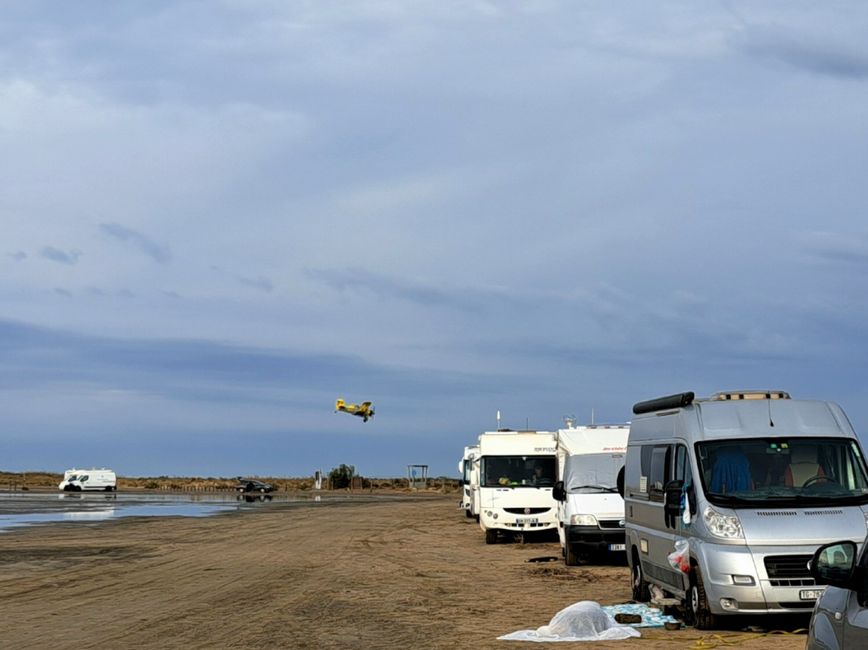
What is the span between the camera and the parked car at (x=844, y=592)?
251 inches

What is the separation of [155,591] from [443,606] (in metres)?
5.07

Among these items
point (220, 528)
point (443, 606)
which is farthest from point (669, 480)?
point (220, 528)

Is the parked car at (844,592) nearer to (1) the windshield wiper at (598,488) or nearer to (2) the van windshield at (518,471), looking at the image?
(1) the windshield wiper at (598,488)

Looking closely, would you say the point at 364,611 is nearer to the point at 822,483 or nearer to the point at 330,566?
the point at 822,483

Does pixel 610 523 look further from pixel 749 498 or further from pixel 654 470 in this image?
pixel 749 498

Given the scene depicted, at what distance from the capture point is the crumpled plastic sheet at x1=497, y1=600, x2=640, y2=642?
13617 millimetres

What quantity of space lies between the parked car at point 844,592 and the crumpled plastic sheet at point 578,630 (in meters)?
6.97

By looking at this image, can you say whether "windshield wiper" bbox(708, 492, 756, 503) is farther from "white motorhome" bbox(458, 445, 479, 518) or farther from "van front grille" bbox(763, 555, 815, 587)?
"white motorhome" bbox(458, 445, 479, 518)

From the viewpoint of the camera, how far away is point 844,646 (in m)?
6.52

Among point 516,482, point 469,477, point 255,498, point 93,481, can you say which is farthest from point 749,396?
point 93,481

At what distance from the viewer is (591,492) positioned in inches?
958

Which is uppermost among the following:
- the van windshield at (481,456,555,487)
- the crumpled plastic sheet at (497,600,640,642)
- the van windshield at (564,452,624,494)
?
the van windshield at (481,456,555,487)

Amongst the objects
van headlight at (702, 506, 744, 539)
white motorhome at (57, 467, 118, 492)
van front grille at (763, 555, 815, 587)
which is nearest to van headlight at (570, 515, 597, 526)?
van headlight at (702, 506, 744, 539)

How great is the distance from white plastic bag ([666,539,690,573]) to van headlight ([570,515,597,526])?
357 inches
